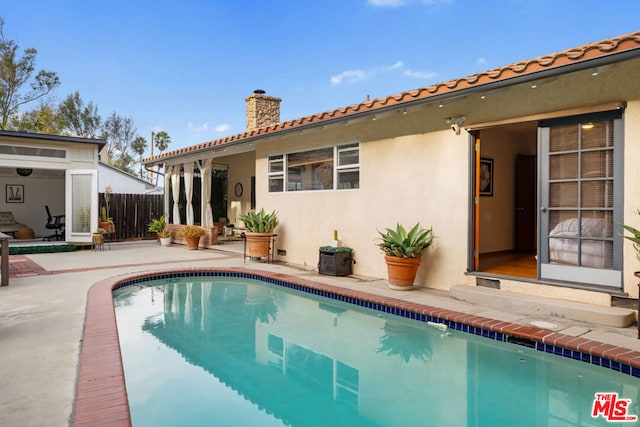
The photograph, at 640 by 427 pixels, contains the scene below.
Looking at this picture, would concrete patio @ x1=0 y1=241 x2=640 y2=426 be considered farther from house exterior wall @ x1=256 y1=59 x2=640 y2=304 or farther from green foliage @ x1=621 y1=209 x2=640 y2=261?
green foliage @ x1=621 y1=209 x2=640 y2=261

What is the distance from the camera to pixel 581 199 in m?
5.37

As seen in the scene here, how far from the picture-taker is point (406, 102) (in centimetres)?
644

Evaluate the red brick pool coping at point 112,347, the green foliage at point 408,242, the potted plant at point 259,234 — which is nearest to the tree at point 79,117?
the potted plant at point 259,234

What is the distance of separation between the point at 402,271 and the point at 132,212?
13676mm

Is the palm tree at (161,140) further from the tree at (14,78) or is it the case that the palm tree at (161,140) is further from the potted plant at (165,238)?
the potted plant at (165,238)

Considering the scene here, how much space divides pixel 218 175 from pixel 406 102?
1182cm

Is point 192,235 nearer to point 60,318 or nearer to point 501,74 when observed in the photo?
point 60,318

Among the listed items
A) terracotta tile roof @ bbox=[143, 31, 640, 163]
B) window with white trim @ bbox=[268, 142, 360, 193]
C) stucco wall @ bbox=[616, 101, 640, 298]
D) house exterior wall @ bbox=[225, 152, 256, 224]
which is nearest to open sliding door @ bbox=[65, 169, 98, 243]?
house exterior wall @ bbox=[225, 152, 256, 224]

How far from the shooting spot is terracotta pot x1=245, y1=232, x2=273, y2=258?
9.91 m

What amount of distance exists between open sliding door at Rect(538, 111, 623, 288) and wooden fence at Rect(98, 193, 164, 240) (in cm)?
1547

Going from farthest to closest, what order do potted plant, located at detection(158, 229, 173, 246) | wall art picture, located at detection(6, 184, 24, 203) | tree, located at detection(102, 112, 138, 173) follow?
tree, located at detection(102, 112, 138, 173), wall art picture, located at detection(6, 184, 24, 203), potted plant, located at detection(158, 229, 173, 246)

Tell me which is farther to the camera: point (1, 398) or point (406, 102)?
point (406, 102)

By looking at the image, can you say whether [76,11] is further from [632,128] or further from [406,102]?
[632,128]

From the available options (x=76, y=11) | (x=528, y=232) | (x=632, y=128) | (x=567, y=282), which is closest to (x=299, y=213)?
(x=528, y=232)
